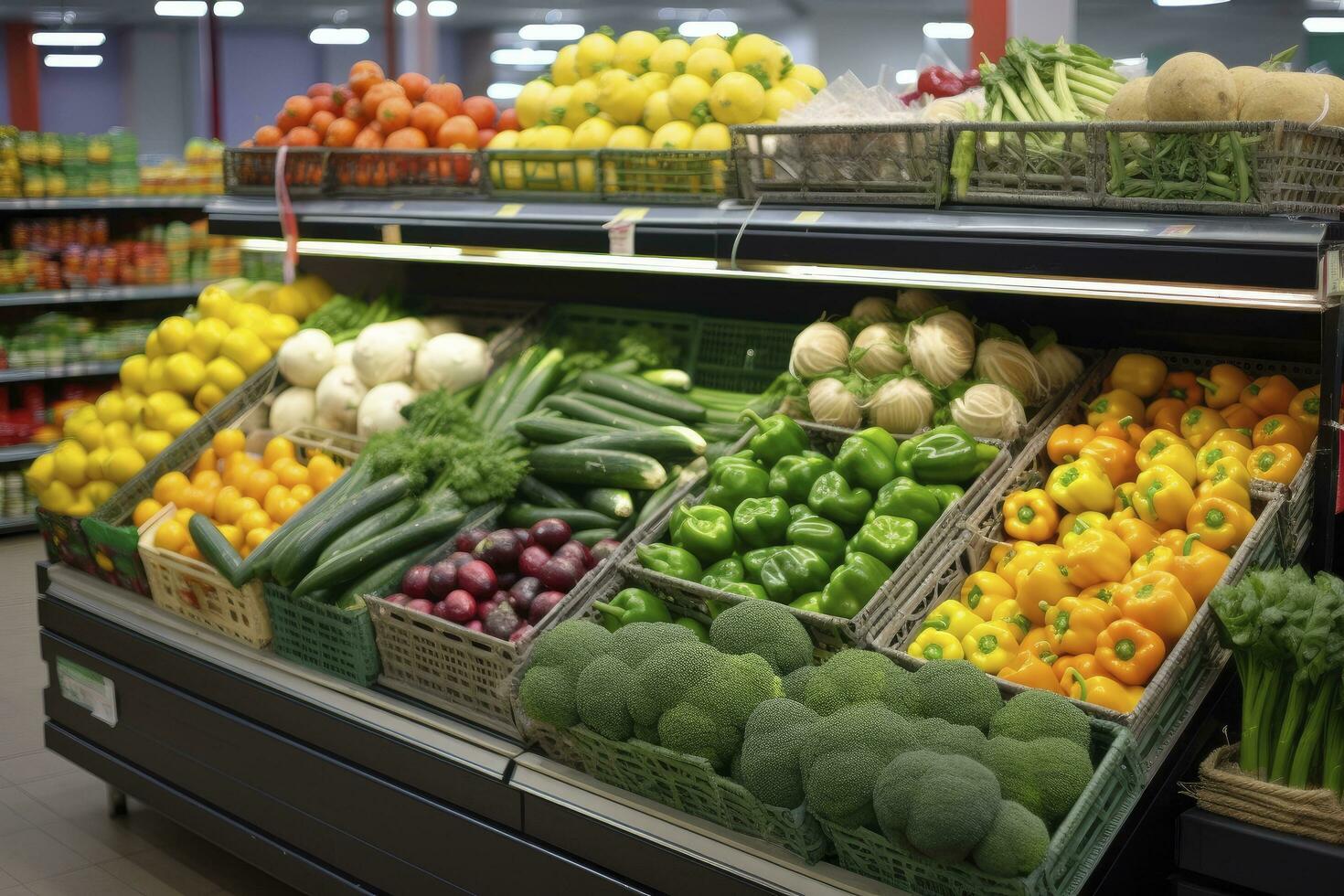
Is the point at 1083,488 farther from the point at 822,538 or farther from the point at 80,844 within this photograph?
the point at 80,844

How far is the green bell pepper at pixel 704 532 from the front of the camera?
109 inches

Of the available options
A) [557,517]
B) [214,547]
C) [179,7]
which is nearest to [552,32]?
[179,7]

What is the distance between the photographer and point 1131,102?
2.45 metres

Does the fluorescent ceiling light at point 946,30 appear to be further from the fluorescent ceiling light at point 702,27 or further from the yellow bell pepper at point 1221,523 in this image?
the yellow bell pepper at point 1221,523

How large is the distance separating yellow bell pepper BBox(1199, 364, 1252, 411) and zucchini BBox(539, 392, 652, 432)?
1313 millimetres

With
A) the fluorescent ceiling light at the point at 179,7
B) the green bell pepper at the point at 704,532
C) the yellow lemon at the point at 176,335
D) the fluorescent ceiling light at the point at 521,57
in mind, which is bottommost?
the green bell pepper at the point at 704,532

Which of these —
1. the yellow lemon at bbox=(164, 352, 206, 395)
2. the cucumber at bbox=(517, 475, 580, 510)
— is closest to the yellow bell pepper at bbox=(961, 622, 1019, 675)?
the cucumber at bbox=(517, 475, 580, 510)

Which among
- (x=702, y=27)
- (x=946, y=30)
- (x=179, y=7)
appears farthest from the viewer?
(x=179, y=7)

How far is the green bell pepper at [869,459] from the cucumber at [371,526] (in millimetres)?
1102

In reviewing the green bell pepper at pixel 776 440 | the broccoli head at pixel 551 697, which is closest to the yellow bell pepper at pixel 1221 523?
the green bell pepper at pixel 776 440

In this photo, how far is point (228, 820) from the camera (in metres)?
3.39

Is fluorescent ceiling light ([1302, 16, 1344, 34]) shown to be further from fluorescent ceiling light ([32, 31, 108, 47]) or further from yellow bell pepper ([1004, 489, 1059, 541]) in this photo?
fluorescent ceiling light ([32, 31, 108, 47])

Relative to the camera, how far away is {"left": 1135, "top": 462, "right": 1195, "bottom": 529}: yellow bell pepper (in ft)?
7.89

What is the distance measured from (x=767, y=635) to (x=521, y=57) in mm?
8715
